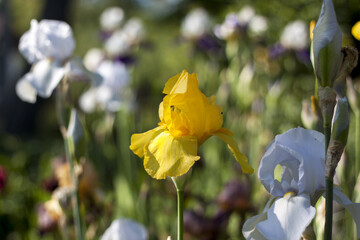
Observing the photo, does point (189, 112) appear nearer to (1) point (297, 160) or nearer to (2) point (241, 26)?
(1) point (297, 160)

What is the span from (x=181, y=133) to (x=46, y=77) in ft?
1.67

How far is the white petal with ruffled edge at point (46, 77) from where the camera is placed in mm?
965

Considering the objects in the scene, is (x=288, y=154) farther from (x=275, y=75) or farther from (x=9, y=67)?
(x=9, y=67)

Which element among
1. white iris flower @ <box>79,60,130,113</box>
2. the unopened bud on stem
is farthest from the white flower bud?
white iris flower @ <box>79,60,130,113</box>

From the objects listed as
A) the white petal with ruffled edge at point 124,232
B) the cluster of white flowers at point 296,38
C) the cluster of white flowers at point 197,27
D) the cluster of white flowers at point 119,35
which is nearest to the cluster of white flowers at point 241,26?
the cluster of white flowers at point 296,38

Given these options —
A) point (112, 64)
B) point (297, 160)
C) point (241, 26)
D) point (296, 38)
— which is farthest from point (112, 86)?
point (297, 160)

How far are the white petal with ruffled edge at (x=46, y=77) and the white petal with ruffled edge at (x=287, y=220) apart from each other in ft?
2.07

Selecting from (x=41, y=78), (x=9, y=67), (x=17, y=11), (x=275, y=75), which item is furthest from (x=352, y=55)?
(x=17, y=11)

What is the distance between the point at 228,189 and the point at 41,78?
61cm

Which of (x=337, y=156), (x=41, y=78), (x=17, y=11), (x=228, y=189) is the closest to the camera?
(x=337, y=156)

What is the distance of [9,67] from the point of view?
17.1 feet

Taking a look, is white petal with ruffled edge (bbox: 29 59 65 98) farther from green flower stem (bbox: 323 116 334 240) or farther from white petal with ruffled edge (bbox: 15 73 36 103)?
green flower stem (bbox: 323 116 334 240)

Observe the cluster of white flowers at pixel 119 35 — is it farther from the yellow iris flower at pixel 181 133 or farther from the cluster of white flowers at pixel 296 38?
the yellow iris flower at pixel 181 133

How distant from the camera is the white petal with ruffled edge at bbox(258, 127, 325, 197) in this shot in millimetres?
556
